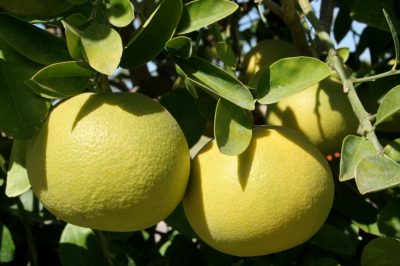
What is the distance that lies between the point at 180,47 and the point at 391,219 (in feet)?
1.50

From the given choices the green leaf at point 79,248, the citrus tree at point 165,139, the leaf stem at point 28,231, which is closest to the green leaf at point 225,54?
Answer: the citrus tree at point 165,139

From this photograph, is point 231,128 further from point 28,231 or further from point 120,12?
point 28,231

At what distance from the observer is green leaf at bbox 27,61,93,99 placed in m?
0.79

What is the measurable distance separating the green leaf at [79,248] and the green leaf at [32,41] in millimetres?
371

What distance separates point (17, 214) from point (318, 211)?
64 centimetres

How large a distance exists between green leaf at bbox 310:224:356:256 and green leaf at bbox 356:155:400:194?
33 centimetres

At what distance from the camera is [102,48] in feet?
2.50

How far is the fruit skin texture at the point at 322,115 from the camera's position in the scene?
3.42 ft

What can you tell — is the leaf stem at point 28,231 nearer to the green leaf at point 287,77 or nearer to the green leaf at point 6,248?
the green leaf at point 6,248

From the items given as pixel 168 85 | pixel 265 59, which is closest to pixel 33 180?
pixel 265 59

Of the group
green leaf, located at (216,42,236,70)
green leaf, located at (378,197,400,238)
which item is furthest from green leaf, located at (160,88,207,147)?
green leaf, located at (378,197,400,238)

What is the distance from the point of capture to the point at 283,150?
2.77ft

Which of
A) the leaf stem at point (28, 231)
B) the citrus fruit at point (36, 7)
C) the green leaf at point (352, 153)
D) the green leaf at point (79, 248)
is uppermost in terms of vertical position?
the citrus fruit at point (36, 7)

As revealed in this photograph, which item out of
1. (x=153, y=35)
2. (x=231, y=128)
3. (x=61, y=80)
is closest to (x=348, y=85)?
(x=231, y=128)
